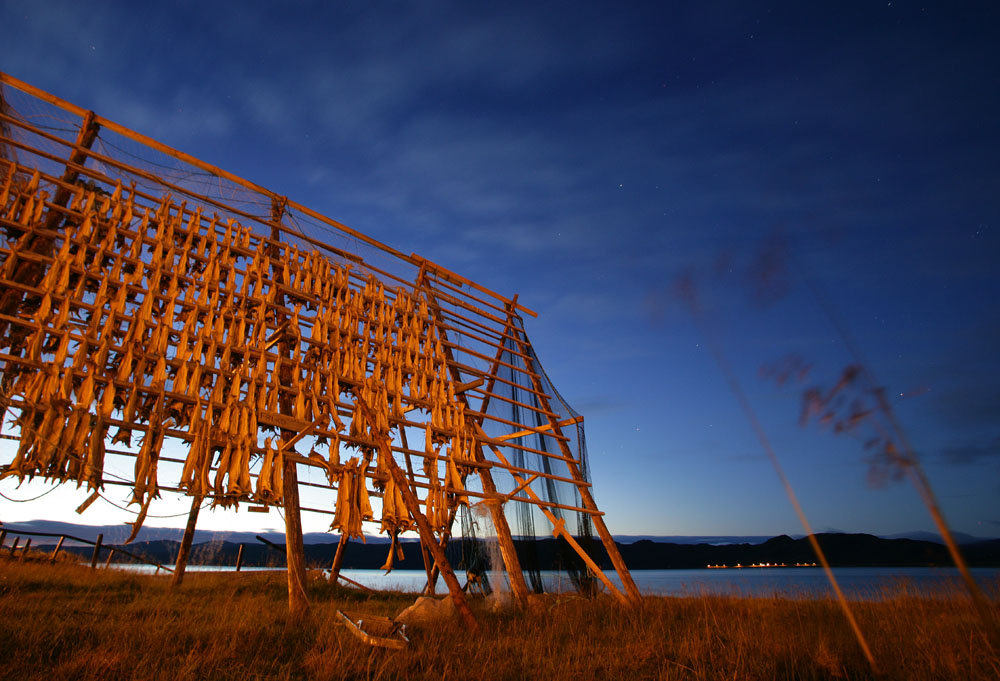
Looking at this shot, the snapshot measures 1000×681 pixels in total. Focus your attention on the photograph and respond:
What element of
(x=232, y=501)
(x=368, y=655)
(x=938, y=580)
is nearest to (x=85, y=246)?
(x=232, y=501)

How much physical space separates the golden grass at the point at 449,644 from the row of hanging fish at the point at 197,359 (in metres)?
1.08

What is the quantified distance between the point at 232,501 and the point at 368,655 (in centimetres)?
183

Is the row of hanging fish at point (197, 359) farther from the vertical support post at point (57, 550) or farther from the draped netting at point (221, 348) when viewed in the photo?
the vertical support post at point (57, 550)

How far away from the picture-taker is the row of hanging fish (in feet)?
14.2

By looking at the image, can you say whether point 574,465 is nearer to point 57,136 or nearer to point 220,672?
point 220,672

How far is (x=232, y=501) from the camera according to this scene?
4848 mm

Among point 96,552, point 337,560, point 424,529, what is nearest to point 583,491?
point 424,529

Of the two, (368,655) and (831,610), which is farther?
(831,610)

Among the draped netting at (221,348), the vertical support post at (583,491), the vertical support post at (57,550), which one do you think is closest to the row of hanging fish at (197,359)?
the draped netting at (221,348)

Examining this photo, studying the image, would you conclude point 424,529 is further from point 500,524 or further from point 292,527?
point 500,524

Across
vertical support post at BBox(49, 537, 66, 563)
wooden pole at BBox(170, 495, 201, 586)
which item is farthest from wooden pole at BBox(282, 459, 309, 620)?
vertical support post at BBox(49, 537, 66, 563)

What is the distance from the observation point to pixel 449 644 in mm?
4664

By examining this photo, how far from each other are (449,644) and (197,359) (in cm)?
341

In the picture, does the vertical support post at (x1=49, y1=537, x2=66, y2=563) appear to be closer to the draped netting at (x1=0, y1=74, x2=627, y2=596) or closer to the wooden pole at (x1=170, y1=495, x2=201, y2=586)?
the wooden pole at (x1=170, y1=495, x2=201, y2=586)
